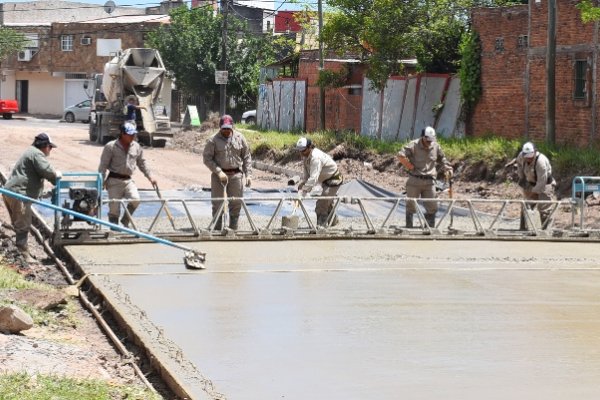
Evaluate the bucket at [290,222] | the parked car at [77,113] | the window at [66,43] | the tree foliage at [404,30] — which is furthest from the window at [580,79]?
the window at [66,43]

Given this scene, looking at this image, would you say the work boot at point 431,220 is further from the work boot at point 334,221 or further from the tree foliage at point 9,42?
the tree foliage at point 9,42

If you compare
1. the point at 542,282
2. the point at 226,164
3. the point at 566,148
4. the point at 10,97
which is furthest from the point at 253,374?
the point at 10,97

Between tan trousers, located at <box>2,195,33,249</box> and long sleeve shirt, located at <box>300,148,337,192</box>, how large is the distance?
4194 millimetres

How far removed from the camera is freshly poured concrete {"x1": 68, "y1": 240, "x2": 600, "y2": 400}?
8.44 metres

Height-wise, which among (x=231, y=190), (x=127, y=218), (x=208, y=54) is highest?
(x=208, y=54)

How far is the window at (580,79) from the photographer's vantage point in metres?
27.3

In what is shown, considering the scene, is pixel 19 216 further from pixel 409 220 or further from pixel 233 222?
pixel 409 220

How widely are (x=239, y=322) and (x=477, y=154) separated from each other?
18.1 meters

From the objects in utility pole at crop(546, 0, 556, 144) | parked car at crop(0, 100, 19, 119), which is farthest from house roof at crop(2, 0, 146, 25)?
utility pole at crop(546, 0, 556, 144)

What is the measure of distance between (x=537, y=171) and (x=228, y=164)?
4783 mm

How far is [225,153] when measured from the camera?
1723cm

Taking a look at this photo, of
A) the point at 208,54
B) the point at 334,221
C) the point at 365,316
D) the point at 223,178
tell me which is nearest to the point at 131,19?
the point at 208,54

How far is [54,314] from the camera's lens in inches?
440

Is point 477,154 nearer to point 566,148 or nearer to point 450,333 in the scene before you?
point 566,148
